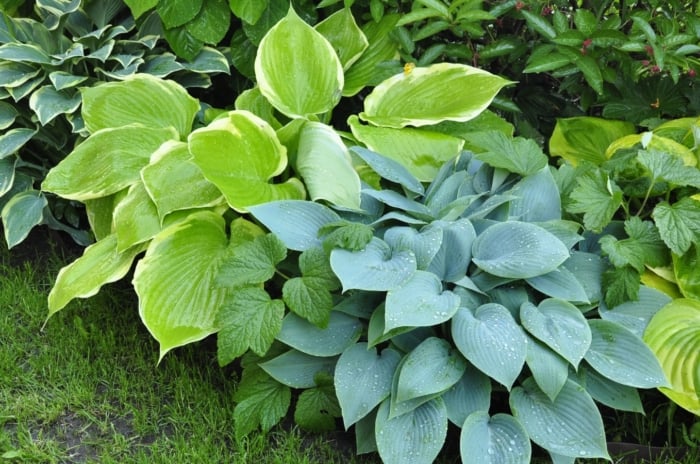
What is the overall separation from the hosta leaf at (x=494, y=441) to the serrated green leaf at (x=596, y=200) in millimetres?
593

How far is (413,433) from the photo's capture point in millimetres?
1777

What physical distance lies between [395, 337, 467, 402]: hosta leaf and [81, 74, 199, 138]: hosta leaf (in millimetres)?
1203

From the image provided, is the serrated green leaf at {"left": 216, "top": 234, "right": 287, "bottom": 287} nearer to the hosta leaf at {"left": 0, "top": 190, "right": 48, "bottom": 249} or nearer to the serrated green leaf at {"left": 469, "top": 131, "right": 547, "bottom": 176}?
the serrated green leaf at {"left": 469, "top": 131, "right": 547, "bottom": 176}

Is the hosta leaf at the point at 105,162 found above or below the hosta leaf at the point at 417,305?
below

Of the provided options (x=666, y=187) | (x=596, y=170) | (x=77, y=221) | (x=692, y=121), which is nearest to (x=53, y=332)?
(x=77, y=221)

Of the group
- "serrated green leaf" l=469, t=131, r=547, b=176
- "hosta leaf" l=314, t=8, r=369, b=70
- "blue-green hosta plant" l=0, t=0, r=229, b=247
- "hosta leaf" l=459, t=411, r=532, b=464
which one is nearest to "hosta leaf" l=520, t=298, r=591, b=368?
"hosta leaf" l=459, t=411, r=532, b=464

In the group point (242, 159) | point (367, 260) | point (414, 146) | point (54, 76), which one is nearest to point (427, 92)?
point (414, 146)

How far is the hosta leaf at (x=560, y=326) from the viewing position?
1.76 metres

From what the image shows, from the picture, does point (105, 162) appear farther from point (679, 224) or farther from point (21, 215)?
point (679, 224)

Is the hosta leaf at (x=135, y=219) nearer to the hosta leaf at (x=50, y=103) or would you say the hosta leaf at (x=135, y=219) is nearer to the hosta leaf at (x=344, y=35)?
the hosta leaf at (x=50, y=103)

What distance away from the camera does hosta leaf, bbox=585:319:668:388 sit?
5.94ft

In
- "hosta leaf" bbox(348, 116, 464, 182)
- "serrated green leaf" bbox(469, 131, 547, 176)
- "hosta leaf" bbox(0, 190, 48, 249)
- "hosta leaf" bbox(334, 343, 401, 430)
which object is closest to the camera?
"hosta leaf" bbox(334, 343, 401, 430)

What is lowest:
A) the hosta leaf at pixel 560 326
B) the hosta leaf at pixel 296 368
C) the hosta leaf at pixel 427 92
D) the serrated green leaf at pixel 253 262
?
the hosta leaf at pixel 296 368

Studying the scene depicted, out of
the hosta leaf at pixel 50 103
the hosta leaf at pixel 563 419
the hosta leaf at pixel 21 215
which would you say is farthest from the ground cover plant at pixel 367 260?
the hosta leaf at pixel 21 215
